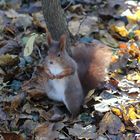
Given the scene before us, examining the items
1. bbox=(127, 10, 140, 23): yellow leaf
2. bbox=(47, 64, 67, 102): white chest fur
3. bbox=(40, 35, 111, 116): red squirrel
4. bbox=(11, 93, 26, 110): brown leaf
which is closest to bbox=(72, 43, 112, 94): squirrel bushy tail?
bbox=(40, 35, 111, 116): red squirrel

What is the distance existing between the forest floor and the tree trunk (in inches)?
6.1

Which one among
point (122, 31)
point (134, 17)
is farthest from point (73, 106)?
point (134, 17)

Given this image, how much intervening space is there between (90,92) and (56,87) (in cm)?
25

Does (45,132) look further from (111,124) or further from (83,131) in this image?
(111,124)

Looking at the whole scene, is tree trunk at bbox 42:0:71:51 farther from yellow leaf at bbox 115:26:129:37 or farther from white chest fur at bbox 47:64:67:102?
yellow leaf at bbox 115:26:129:37

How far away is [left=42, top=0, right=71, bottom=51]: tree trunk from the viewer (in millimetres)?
3705

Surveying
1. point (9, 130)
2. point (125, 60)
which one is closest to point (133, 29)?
point (125, 60)

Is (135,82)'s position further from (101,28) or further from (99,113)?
(101,28)

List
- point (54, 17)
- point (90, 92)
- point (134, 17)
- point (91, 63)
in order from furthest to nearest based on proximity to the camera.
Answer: point (134, 17), point (54, 17), point (91, 63), point (90, 92)

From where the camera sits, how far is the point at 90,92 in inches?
134

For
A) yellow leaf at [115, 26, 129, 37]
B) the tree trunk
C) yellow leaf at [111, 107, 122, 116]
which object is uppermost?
the tree trunk

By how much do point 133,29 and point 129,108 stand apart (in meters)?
1.35

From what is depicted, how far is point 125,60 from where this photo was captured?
153 inches

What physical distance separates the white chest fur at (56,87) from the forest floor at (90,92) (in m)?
0.08
